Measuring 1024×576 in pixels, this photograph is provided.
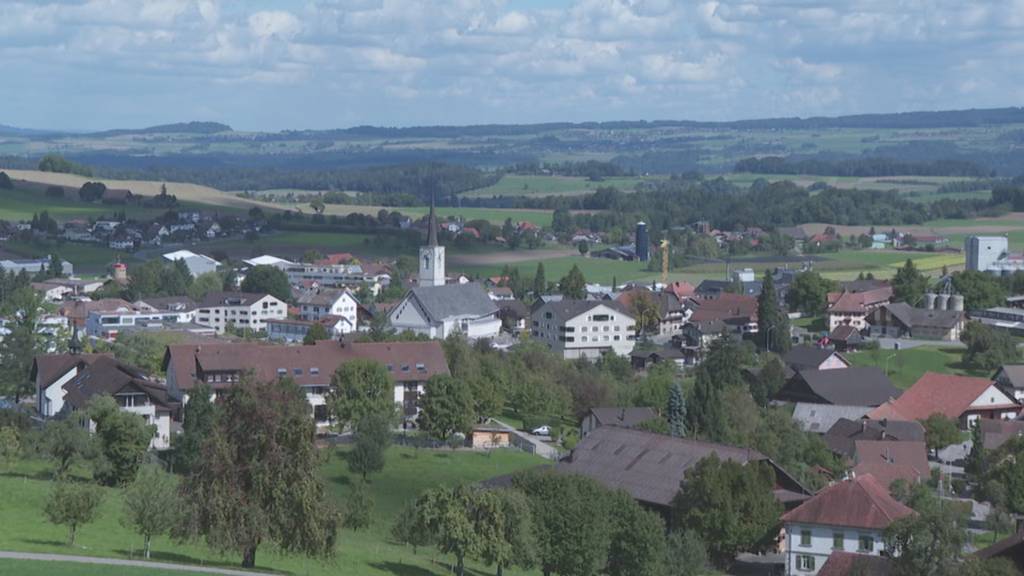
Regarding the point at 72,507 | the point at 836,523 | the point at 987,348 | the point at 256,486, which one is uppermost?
the point at 256,486

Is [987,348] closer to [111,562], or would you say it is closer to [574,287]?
[574,287]

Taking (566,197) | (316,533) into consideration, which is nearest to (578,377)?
(316,533)

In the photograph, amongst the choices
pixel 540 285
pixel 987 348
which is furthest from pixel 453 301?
pixel 987 348

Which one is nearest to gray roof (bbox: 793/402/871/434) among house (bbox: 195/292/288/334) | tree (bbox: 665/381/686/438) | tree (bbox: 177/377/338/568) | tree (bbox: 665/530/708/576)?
tree (bbox: 665/381/686/438)

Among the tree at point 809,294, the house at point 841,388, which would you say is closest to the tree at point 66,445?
the house at point 841,388

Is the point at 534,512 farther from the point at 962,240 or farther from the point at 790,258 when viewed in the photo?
the point at 962,240

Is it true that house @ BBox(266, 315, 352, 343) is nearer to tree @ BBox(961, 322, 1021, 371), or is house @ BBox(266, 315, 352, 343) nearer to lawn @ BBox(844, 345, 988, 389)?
lawn @ BBox(844, 345, 988, 389)

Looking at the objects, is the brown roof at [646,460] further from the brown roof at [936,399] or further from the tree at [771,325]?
the tree at [771,325]
